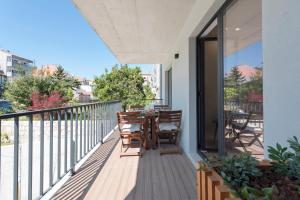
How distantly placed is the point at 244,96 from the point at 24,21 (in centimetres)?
3873

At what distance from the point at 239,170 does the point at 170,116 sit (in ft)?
11.3

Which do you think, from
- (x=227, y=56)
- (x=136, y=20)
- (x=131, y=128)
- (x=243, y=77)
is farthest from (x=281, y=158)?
(x=136, y=20)

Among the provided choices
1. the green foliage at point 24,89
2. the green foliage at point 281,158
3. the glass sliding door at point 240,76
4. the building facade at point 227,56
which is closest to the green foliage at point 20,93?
the green foliage at point 24,89

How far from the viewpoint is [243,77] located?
227 cm

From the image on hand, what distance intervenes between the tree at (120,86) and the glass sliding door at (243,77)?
34.2 feet

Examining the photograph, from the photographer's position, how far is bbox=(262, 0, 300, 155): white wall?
1237 mm

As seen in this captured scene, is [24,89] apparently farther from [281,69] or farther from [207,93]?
[281,69]

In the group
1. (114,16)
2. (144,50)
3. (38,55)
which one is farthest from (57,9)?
(114,16)

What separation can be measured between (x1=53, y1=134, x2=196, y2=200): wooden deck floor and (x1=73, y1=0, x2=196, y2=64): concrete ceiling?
7.87 feet

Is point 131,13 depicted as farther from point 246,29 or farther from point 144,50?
point 144,50

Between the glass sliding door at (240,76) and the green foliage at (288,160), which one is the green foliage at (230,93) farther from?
the green foliage at (288,160)

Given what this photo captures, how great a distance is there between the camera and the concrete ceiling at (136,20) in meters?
3.61

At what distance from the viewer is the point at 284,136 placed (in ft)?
4.40

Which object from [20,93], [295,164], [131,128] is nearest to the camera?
[295,164]
